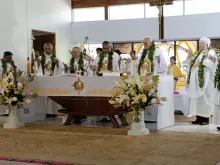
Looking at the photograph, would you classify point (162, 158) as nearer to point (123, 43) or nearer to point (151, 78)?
point (151, 78)

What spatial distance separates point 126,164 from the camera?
4414mm

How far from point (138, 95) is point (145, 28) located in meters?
8.33

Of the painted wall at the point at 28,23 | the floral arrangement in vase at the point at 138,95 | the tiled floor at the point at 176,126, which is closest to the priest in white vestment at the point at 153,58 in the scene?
the tiled floor at the point at 176,126

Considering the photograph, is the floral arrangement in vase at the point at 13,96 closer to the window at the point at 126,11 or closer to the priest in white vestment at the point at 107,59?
the priest in white vestment at the point at 107,59

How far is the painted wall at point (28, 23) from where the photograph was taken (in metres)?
11.9

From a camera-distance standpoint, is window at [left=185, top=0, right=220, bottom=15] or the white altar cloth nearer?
the white altar cloth

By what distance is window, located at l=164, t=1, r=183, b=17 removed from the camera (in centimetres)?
1394

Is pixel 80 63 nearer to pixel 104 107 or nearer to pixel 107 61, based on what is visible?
pixel 107 61

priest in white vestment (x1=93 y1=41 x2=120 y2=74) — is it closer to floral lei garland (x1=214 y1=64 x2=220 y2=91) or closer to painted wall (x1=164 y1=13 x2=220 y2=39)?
floral lei garland (x1=214 y1=64 x2=220 y2=91)

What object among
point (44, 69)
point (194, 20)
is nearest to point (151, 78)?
point (44, 69)

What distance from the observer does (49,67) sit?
8719 mm

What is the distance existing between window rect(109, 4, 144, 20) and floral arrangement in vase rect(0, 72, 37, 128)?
26.3 ft

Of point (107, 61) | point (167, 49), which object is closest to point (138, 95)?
point (107, 61)

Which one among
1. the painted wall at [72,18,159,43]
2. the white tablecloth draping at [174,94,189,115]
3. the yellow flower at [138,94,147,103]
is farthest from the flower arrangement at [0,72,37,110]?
the painted wall at [72,18,159,43]
